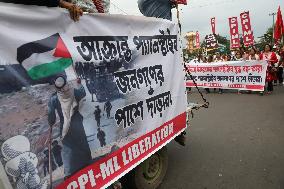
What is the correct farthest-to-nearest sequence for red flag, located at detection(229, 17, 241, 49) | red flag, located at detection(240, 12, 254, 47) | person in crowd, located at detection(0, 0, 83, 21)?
red flag, located at detection(229, 17, 241, 49)
red flag, located at detection(240, 12, 254, 47)
person in crowd, located at detection(0, 0, 83, 21)

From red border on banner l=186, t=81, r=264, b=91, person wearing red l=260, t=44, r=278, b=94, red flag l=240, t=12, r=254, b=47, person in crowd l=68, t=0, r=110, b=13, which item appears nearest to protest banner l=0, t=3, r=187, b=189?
person in crowd l=68, t=0, r=110, b=13

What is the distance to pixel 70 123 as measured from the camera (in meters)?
2.66

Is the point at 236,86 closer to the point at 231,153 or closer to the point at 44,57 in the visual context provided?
the point at 231,153

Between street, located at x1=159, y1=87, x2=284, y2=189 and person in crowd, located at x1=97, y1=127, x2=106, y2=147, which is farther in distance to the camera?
street, located at x1=159, y1=87, x2=284, y2=189

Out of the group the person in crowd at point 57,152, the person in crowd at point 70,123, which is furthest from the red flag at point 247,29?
the person in crowd at point 57,152

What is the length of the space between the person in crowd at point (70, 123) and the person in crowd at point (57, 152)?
0.03 metres

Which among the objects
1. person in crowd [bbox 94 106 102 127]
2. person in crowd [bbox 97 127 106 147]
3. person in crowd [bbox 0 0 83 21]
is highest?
person in crowd [bbox 0 0 83 21]

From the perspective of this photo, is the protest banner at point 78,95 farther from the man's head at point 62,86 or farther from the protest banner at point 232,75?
the protest banner at point 232,75

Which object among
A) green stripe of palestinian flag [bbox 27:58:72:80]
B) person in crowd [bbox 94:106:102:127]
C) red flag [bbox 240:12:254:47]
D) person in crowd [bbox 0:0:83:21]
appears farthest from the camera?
red flag [bbox 240:12:254:47]

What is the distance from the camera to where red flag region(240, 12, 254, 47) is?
63.2 feet

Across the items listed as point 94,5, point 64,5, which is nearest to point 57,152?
point 64,5

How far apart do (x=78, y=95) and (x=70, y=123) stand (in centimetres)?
27

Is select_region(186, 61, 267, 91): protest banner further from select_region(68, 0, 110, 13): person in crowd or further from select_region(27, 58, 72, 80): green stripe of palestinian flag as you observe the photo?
select_region(27, 58, 72, 80): green stripe of palestinian flag

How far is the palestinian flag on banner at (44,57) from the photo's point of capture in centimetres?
234
